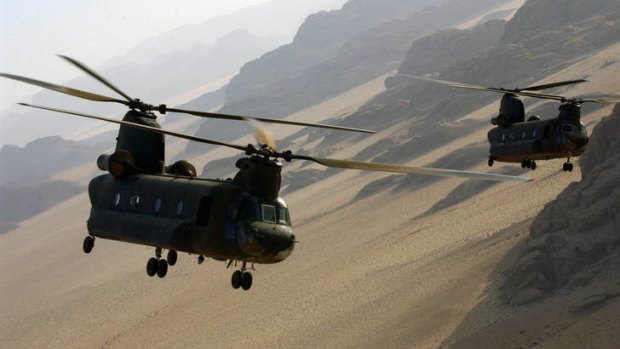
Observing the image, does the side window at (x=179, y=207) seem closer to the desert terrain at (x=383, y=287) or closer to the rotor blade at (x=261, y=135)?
the rotor blade at (x=261, y=135)

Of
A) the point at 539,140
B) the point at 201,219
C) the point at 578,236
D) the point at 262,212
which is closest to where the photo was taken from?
the point at 262,212

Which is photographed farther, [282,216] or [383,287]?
[383,287]

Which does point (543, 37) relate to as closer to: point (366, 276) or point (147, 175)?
point (366, 276)

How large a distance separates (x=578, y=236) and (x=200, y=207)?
37.6 metres

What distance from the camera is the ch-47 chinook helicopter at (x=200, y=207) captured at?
20750 millimetres

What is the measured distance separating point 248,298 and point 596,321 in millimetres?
43449

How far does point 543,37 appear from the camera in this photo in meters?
160

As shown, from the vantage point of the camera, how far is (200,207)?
72.7 feet

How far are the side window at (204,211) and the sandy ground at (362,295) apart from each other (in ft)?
85.2

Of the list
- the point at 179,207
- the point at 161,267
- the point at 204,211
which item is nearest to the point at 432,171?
the point at 204,211

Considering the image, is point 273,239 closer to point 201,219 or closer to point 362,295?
point 201,219

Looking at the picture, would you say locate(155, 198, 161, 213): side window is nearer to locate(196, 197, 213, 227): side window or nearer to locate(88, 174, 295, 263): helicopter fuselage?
locate(88, 174, 295, 263): helicopter fuselage

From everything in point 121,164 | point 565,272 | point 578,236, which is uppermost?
point 121,164

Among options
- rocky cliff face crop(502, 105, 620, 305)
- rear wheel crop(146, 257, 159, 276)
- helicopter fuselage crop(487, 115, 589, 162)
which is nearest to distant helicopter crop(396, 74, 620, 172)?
helicopter fuselage crop(487, 115, 589, 162)
